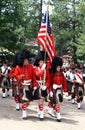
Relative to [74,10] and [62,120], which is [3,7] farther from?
[74,10]

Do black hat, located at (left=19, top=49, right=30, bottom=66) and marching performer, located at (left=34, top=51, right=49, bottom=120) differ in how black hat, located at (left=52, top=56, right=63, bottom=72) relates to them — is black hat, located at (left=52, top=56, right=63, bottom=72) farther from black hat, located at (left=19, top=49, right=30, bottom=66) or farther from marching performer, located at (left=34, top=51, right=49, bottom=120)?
black hat, located at (left=19, top=49, right=30, bottom=66)

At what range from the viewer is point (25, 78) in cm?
1198

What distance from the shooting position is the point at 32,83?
12031 mm

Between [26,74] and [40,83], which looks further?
[40,83]

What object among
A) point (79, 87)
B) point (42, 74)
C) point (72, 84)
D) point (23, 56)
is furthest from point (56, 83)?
point (72, 84)

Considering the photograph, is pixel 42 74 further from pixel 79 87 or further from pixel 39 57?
pixel 79 87

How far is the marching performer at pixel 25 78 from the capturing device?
1191cm

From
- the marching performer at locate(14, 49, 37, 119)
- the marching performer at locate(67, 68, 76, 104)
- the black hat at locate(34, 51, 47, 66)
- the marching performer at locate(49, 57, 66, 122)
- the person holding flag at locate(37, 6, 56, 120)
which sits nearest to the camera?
the marching performer at locate(14, 49, 37, 119)

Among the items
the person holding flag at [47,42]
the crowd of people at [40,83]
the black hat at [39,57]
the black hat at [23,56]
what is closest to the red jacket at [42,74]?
the crowd of people at [40,83]

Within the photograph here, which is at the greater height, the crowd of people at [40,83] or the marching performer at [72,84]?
the crowd of people at [40,83]

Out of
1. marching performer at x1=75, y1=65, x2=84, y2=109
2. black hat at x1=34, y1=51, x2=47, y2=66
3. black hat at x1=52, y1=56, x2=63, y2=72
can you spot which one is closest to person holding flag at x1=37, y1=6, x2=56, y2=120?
black hat at x1=34, y1=51, x2=47, y2=66

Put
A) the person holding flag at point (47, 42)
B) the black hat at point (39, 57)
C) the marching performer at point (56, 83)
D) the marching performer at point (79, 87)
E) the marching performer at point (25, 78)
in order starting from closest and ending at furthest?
the marching performer at point (25, 78) < the marching performer at point (56, 83) < the person holding flag at point (47, 42) < the black hat at point (39, 57) < the marching performer at point (79, 87)

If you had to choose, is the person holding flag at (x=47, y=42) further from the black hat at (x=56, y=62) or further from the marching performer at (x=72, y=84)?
the marching performer at (x=72, y=84)

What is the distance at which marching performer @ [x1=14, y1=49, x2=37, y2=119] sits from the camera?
11.9 m
